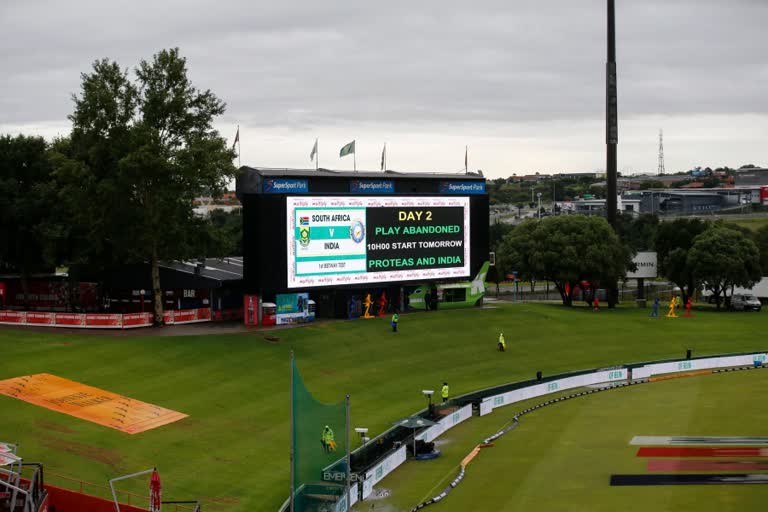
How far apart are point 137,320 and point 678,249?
58.2 metres

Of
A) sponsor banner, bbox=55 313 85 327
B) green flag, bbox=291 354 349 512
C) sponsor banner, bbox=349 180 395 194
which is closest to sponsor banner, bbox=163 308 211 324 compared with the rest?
sponsor banner, bbox=55 313 85 327

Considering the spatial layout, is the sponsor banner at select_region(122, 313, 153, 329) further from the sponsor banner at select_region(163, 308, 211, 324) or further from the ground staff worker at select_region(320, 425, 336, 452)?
the ground staff worker at select_region(320, 425, 336, 452)

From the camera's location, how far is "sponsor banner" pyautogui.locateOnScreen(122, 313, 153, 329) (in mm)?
63438

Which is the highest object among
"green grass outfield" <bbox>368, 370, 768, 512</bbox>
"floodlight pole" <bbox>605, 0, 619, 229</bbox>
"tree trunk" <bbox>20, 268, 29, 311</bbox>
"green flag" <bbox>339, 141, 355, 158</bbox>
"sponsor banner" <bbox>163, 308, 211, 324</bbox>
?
"floodlight pole" <bbox>605, 0, 619, 229</bbox>

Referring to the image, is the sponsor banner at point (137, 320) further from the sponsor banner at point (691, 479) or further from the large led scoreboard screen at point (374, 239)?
the sponsor banner at point (691, 479)

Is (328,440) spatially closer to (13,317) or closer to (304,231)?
(304,231)

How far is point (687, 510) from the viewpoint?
1435 inches

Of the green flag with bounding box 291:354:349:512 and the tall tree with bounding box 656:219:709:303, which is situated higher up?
the tall tree with bounding box 656:219:709:303

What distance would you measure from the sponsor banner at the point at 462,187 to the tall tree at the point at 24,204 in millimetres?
30284

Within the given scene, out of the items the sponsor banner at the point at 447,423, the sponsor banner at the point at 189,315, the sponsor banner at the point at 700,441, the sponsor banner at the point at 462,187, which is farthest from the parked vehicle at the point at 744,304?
the sponsor banner at the point at 189,315

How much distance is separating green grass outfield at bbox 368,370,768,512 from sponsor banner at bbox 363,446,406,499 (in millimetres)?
357

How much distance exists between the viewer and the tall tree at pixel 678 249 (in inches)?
3829

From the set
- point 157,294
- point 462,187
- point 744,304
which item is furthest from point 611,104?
point 157,294

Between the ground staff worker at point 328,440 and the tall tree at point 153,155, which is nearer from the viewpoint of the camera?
the ground staff worker at point 328,440
